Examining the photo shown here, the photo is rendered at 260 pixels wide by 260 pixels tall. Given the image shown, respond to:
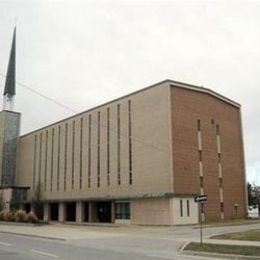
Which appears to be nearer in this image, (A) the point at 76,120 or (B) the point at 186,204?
(B) the point at 186,204

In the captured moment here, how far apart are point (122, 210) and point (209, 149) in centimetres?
1237

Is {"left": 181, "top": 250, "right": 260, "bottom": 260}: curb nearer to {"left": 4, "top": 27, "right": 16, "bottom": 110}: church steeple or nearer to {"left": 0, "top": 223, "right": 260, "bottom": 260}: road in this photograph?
{"left": 0, "top": 223, "right": 260, "bottom": 260}: road

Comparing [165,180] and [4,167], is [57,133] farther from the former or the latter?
[165,180]

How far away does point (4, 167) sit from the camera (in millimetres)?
84125

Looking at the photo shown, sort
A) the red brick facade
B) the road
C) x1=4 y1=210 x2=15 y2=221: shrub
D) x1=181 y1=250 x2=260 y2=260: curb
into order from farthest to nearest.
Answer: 1. x1=4 y1=210 x2=15 y2=221: shrub
2. the red brick facade
3. the road
4. x1=181 y1=250 x2=260 y2=260: curb

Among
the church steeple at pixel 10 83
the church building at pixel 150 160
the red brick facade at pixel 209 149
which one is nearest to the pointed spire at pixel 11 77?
the church steeple at pixel 10 83

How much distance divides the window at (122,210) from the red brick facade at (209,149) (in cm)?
764

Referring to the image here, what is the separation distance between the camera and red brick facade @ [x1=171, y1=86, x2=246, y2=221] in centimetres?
5191

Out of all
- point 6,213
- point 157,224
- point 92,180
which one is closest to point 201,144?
point 157,224

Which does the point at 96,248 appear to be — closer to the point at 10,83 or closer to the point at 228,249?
the point at 228,249

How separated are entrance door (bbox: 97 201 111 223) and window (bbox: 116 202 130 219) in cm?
359

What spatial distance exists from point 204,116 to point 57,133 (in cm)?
2579

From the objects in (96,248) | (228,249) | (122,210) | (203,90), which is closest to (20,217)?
(122,210)

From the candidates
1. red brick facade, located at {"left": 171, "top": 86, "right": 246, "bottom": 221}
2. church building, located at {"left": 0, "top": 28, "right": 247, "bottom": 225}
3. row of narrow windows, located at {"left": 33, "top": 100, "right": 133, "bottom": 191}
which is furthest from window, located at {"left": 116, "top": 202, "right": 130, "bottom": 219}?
red brick facade, located at {"left": 171, "top": 86, "right": 246, "bottom": 221}
